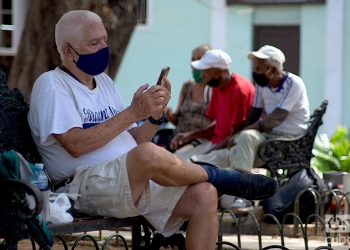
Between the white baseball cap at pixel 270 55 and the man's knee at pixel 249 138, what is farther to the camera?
the white baseball cap at pixel 270 55

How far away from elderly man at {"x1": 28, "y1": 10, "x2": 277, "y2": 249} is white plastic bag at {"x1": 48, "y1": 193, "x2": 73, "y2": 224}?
7.4 inches

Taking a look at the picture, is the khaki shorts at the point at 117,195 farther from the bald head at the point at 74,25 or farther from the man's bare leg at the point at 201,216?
the bald head at the point at 74,25

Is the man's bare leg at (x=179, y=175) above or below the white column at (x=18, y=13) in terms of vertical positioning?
below

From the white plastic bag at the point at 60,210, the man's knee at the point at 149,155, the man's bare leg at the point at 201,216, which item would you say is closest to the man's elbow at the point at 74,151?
the white plastic bag at the point at 60,210

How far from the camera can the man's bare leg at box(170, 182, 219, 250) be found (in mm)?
5766

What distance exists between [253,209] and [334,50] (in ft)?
28.1

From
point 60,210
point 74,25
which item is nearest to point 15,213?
point 60,210

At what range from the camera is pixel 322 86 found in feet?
58.7

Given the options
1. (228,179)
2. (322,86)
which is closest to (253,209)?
(228,179)

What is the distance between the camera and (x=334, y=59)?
706 inches

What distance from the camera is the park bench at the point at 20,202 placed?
205 inches

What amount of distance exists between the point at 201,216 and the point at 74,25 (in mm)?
1280

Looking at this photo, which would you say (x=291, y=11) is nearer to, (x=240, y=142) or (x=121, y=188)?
(x=240, y=142)

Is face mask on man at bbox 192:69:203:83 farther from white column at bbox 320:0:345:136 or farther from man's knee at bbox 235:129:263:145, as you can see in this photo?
white column at bbox 320:0:345:136
